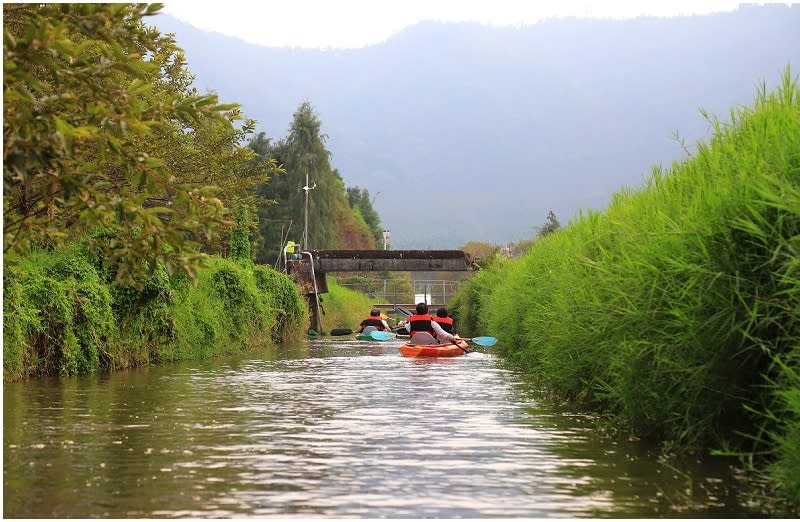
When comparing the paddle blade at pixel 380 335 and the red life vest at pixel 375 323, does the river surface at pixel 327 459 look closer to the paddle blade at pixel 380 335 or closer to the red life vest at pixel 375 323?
the paddle blade at pixel 380 335

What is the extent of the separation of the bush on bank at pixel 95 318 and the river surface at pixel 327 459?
1046 mm

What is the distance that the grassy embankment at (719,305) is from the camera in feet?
24.7

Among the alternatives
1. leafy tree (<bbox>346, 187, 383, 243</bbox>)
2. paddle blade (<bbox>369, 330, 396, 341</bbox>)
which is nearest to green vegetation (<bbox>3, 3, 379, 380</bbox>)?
paddle blade (<bbox>369, 330, 396, 341</bbox>)

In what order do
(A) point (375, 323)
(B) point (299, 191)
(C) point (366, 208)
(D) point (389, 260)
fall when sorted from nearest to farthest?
(A) point (375, 323) < (D) point (389, 260) < (B) point (299, 191) < (C) point (366, 208)

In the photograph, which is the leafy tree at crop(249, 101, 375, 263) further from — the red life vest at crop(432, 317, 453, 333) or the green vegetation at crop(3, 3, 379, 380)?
the red life vest at crop(432, 317, 453, 333)

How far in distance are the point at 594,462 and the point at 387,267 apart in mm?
41259

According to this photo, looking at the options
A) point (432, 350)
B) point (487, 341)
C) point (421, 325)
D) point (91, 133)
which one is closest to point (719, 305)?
point (91, 133)

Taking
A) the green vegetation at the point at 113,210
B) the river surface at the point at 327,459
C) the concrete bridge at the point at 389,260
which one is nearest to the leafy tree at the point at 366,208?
the concrete bridge at the point at 389,260

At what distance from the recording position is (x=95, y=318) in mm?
17859

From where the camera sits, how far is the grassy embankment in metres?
7.54

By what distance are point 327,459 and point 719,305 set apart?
337cm

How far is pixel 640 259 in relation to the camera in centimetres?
985

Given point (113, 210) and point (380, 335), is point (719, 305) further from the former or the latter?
point (380, 335)

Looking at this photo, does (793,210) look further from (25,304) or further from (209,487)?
(25,304)
